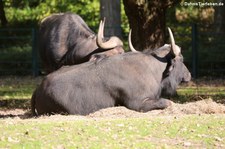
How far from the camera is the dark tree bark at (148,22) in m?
17.0

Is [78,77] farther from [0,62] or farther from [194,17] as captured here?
[194,17]

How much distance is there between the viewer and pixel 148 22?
17172 mm

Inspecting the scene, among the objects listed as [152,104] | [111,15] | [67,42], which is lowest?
[111,15]

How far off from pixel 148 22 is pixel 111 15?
748 centimetres

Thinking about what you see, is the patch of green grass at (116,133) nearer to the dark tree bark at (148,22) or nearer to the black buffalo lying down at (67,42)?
the black buffalo lying down at (67,42)

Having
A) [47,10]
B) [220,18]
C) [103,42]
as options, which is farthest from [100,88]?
[47,10]

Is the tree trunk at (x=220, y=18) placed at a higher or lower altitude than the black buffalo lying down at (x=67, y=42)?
lower

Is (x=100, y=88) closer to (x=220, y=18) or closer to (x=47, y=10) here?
(x=220, y=18)

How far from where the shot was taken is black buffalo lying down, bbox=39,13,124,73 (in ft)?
52.7

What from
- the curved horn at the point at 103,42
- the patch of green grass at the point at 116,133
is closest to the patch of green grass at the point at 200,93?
the curved horn at the point at 103,42

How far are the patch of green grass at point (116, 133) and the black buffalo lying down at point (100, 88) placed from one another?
1759mm

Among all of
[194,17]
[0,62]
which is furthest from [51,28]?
[194,17]

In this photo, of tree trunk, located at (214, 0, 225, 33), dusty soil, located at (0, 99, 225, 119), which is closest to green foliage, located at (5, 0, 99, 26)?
tree trunk, located at (214, 0, 225, 33)

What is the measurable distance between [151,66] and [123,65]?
59cm
